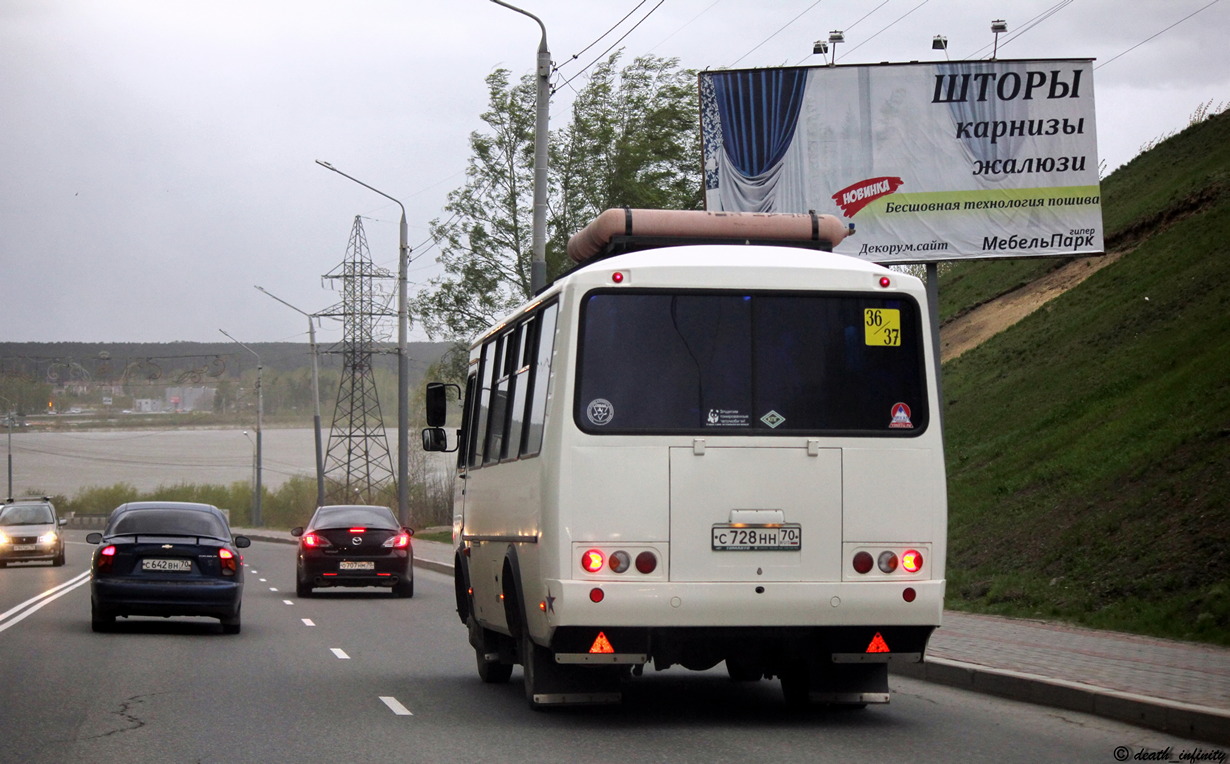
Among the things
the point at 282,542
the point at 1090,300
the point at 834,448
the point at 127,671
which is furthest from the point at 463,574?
the point at 282,542

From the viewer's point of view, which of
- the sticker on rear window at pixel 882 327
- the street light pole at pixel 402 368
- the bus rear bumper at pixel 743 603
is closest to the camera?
the bus rear bumper at pixel 743 603

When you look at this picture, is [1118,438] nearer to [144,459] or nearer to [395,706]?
[395,706]

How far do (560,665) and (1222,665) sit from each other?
5492 mm

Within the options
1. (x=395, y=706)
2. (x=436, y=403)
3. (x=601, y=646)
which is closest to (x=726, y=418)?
(x=601, y=646)

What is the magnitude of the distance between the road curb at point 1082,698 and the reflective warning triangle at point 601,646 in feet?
11.4

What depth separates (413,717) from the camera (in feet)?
37.2

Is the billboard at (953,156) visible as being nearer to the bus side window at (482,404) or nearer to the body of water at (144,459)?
the bus side window at (482,404)

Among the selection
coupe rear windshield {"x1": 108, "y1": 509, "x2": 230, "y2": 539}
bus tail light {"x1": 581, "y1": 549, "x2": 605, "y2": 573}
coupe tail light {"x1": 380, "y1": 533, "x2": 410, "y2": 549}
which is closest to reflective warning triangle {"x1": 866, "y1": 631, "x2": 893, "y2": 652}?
bus tail light {"x1": 581, "y1": 549, "x2": 605, "y2": 573}

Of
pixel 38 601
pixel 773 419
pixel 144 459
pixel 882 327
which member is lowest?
pixel 38 601

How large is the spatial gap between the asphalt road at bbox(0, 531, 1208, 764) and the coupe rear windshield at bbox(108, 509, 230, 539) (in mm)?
1474

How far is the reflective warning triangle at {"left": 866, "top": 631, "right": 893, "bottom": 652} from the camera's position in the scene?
33.9ft

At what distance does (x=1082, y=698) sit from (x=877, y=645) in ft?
6.14

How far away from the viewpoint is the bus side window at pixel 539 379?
10703mm

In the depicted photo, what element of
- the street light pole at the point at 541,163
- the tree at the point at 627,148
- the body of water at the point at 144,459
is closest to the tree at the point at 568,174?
the tree at the point at 627,148
